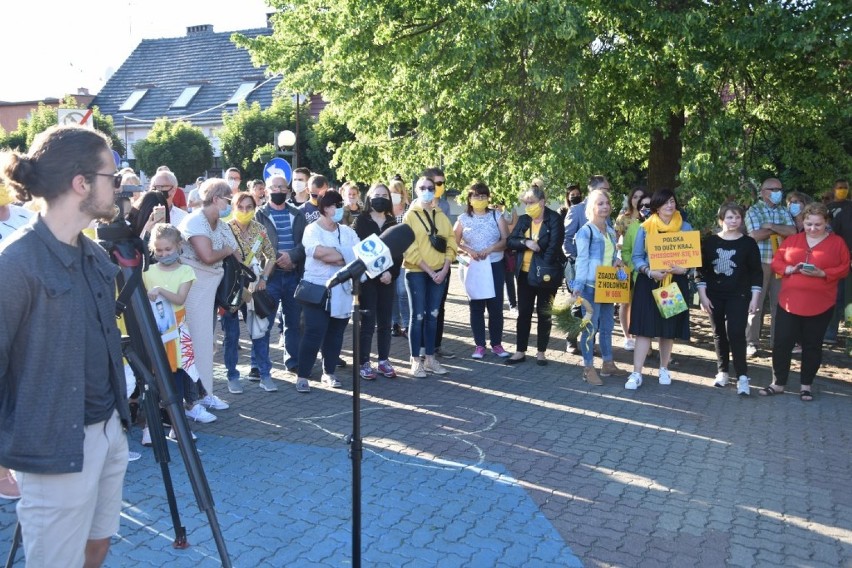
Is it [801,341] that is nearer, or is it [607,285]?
[801,341]

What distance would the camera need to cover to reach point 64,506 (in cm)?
303

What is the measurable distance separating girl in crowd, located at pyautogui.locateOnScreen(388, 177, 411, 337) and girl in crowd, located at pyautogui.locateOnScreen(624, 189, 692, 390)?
2.87 m

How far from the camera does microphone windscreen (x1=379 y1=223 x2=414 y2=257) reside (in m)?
3.73

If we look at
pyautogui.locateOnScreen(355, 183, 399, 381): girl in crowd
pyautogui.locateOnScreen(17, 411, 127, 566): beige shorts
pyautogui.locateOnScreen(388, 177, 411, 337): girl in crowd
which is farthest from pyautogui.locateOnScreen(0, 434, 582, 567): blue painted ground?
pyautogui.locateOnScreen(388, 177, 411, 337): girl in crowd

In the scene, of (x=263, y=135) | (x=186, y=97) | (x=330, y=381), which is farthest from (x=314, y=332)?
(x=186, y=97)

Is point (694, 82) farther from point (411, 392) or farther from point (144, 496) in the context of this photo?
point (144, 496)

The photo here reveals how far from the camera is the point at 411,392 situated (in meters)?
8.48

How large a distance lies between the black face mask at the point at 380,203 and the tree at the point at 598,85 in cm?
257

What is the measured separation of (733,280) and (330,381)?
415 cm

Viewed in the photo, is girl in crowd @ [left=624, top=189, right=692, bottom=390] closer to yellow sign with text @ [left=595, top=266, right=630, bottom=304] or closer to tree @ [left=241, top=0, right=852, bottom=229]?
yellow sign with text @ [left=595, top=266, right=630, bottom=304]

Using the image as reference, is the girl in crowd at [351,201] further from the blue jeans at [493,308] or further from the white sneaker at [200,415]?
the white sneaker at [200,415]

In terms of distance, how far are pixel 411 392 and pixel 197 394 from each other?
2.26m

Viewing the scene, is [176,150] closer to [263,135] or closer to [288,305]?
[263,135]

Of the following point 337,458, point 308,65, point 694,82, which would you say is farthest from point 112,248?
point 308,65
